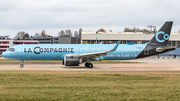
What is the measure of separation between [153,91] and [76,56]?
20.7m

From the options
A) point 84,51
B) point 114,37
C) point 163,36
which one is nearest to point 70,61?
point 84,51

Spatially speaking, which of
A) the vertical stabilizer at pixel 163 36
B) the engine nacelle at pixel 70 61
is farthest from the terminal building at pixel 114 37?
the engine nacelle at pixel 70 61

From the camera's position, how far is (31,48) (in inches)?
1412

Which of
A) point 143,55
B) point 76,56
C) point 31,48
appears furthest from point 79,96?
point 143,55

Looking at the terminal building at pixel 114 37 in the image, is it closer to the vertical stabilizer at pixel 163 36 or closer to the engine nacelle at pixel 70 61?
the vertical stabilizer at pixel 163 36

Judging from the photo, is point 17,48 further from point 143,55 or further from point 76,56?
point 143,55

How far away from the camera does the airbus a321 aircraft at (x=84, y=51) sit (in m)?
34.7

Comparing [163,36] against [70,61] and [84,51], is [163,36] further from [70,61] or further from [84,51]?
[70,61]

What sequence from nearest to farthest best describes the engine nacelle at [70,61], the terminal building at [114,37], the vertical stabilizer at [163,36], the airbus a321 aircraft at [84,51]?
1. the engine nacelle at [70,61]
2. the airbus a321 aircraft at [84,51]
3. the vertical stabilizer at [163,36]
4. the terminal building at [114,37]

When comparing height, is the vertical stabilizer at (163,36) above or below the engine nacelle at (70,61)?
above

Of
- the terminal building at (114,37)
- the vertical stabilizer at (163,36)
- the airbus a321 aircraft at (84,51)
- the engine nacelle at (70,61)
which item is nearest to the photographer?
the engine nacelle at (70,61)

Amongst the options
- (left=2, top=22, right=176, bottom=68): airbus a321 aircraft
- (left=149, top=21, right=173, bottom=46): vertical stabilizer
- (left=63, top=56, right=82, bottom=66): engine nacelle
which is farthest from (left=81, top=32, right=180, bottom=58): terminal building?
(left=63, top=56, right=82, bottom=66): engine nacelle

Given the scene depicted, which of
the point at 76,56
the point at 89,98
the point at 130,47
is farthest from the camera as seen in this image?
the point at 130,47

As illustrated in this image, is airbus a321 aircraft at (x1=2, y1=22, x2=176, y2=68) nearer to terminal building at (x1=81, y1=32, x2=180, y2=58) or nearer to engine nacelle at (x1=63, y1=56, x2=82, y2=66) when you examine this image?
engine nacelle at (x1=63, y1=56, x2=82, y2=66)
